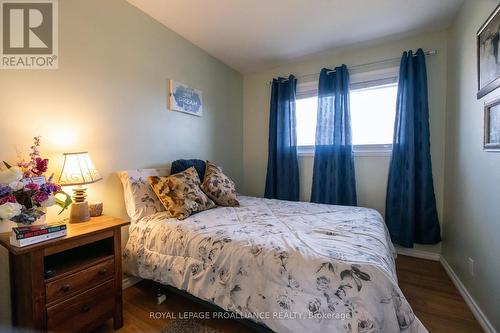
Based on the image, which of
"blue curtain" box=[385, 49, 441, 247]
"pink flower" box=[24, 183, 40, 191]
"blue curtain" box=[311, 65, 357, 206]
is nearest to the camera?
"pink flower" box=[24, 183, 40, 191]

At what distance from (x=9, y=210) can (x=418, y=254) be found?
11.5 feet

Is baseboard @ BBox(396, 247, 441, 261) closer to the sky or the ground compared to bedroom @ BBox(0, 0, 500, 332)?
closer to the ground

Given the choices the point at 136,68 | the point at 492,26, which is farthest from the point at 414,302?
the point at 136,68

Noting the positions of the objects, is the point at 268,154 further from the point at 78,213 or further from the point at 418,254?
the point at 78,213

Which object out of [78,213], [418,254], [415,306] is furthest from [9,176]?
[418,254]

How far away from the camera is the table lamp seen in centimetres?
150

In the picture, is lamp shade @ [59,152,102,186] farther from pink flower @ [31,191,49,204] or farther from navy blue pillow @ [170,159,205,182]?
navy blue pillow @ [170,159,205,182]

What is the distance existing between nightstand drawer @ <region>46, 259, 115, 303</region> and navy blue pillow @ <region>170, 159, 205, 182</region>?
1.03 metres

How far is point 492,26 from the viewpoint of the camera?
1.42 meters

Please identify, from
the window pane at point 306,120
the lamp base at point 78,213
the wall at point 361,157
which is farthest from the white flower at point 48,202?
the window pane at point 306,120

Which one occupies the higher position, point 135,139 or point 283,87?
point 283,87

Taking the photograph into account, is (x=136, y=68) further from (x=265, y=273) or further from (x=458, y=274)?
(x=458, y=274)

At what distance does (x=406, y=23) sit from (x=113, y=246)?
10.6 ft

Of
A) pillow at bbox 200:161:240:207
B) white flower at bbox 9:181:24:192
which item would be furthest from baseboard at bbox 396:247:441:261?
white flower at bbox 9:181:24:192
